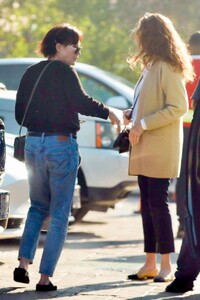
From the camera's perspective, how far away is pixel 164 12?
2455cm

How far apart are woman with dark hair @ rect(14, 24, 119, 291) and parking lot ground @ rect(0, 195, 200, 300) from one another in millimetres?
233

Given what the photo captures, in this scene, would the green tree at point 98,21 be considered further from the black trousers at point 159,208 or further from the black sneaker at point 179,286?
the black sneaker at point 179,286

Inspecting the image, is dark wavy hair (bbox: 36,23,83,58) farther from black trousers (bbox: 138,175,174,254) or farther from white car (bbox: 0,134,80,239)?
white car (bbox: 0,134,80,239)

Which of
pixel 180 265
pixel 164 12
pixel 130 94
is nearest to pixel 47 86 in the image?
pixel 180 265

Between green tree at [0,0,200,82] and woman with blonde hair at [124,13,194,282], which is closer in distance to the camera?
woman with blonde hair at [124,13,194,282]

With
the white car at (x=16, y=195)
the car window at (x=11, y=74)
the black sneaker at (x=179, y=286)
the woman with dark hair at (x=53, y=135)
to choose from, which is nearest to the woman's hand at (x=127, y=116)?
the woman with dark hair at (x=53, y=135)

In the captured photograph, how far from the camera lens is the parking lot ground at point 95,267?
6.99 m

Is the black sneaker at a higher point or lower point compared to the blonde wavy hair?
lower

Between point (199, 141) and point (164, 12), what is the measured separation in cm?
1810

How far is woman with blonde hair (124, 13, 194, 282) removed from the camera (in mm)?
7582

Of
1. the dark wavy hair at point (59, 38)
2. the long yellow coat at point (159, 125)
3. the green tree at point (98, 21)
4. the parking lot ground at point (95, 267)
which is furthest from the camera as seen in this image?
the green tree at point (98, 21)

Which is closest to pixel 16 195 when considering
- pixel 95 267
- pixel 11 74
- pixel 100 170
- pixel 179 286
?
pixel 95 267

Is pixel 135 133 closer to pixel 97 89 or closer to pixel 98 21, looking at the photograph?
pixel 97 89

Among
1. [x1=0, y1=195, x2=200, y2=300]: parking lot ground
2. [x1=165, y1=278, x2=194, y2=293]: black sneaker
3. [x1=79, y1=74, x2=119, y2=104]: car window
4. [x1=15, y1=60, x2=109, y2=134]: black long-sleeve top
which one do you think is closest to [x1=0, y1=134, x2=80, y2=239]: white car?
[x1=0, y1=195, x2=200, y2=300]: parking lot ground
